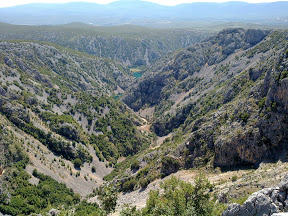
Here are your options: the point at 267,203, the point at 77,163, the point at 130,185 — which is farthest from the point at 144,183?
the point at 267,203

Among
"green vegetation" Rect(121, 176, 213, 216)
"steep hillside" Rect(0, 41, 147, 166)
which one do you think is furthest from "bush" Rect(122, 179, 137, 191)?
"steep hillside" Rect(0, 41, 147, 166)

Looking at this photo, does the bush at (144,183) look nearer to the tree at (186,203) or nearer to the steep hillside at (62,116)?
the tree at (186,203)

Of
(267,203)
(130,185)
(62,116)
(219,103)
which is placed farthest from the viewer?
(62,116)

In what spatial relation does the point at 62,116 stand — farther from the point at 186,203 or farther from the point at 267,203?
the point at 267,203

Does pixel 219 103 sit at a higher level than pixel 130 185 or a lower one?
higher

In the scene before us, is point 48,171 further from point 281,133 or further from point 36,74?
point 36,74

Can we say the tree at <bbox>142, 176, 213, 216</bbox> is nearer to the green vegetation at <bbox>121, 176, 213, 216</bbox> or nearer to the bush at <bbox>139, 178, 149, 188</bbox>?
the green vegetation at <bbox>121, 176, 213, 216</bbox>
